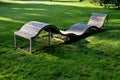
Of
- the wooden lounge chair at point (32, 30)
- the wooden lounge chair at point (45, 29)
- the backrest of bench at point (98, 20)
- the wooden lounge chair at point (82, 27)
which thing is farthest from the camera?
the backrest of bench at point (98, 20)

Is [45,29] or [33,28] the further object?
[45,29]

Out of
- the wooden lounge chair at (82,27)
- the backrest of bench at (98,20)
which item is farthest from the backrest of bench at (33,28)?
the backrest of bench at (98,20)

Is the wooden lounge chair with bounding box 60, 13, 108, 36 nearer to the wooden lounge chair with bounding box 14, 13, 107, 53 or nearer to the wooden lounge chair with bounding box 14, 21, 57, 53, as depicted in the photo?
the wooden lounge chair with bounding box 14, 13, 107, 53

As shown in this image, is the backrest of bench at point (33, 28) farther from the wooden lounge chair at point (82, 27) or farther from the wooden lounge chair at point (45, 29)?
the wooden lounge chair at point (82, 27)

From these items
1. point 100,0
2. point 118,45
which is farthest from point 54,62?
point 100,0

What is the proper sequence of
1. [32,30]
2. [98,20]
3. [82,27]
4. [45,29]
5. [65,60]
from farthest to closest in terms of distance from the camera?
1. [98,20]
2. [82,27]
3. [45,29]
4. [32,30]
5. [65,60]

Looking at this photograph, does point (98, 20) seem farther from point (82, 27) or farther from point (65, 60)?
point (65, 60)

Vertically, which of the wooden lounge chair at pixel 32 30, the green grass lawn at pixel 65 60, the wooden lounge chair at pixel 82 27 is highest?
the wooden lounge chair at pixel 32 30

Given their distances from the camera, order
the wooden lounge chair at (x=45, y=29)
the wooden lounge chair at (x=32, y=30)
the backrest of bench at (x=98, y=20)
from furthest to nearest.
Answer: the backrest of bench at (x=98, y=20), the wooden lounge chair at (x=45, y=29), the wooden lounge chair at (x=32, y=30)

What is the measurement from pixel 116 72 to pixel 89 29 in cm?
476

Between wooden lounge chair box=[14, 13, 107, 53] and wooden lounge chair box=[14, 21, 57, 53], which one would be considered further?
wooden lounge chair box=[14, 13, 107, 53]

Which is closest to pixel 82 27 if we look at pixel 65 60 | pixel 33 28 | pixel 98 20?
pixel 98 20

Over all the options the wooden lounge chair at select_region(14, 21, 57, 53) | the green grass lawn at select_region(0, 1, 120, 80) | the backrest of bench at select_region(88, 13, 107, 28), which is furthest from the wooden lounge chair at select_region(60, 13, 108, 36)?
the wooden lounge chair at select_region(14, 21, 57, 53)

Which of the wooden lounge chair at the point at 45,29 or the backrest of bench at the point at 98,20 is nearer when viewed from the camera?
the wooden lounge chair at the point at 45,29
